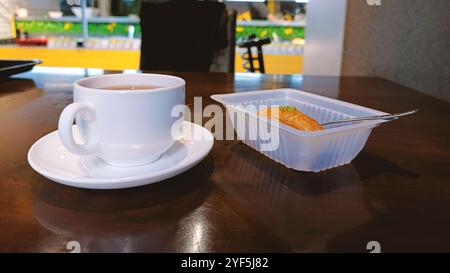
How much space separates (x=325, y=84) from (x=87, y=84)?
2.49ft

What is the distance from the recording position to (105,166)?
0.36m

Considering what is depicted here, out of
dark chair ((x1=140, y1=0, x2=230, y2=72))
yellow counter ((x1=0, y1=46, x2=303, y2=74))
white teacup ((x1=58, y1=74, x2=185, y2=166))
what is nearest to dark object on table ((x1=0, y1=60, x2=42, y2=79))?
white teacup ((x1=58, y1=74, x2=185, y2=166))

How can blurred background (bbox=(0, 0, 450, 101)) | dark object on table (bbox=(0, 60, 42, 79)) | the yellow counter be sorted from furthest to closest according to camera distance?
the yellow counter → blurred background (bbox=(0, 0, 450, 101)) → dark object on table (bbox=(0, 60, 42, 79))

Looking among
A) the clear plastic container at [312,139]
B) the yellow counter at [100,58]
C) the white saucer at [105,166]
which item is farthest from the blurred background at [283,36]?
the white saucer at [105,166]

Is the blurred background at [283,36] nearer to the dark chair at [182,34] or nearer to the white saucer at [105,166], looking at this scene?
the dark chair at [182,34]

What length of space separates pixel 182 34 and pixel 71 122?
153 centimetres

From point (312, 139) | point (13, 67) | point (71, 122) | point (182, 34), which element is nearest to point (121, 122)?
point (71, 122)

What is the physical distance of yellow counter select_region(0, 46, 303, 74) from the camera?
2.95 metres

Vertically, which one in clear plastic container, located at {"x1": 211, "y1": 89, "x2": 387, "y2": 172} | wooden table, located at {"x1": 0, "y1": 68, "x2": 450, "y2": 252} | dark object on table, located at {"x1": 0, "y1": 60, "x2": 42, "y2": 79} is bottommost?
wooden table, located at {"x1": 0, "y1": 68, "x2": 450, "y2": 252}

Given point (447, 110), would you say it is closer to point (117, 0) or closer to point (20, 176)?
point (20, 176)

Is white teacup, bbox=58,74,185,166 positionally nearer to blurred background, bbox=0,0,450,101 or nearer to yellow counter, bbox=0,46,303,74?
blurred background, bbox=0,0,450,101

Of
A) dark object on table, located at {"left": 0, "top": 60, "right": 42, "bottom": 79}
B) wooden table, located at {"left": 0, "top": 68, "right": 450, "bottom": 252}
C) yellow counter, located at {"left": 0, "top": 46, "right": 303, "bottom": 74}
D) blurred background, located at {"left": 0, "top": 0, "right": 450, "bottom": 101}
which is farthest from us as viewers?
yellow counter, located at {"left": 0, "top": 46, "right": 303, "bottom": 74}

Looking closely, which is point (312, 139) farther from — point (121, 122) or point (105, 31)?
point (105, 31)

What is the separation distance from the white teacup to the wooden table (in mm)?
37
